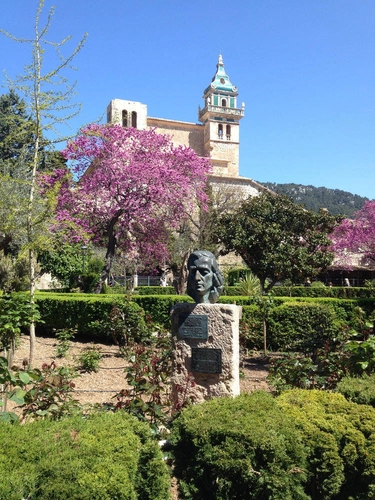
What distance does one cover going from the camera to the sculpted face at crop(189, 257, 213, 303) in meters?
4.55

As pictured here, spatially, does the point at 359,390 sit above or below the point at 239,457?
above

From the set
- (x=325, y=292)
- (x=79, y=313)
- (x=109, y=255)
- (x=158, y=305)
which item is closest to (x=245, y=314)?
(x=158, y=305)

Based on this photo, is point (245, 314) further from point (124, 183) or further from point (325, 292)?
point (325, 292)

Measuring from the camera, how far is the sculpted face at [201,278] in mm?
4554

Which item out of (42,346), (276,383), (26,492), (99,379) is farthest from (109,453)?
(42,346)

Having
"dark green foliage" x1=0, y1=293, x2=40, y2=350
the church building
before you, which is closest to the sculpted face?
"dark green foliage" x1=0, y1=293, x2=40, y2=350

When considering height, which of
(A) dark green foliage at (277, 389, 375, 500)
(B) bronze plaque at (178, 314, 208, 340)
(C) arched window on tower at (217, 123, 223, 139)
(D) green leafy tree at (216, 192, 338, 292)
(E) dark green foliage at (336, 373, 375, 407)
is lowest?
(A) dark green foliage at (277, 389, 375, 500)

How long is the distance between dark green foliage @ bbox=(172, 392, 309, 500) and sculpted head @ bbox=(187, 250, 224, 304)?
178 centimetres

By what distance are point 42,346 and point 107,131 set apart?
7.14m

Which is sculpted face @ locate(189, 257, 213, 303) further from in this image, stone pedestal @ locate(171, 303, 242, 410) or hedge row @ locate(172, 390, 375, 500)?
hedge row @ locate(172, 390, 375, 500)

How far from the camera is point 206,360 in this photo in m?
4.41

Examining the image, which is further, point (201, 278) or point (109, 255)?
point (109, 255)

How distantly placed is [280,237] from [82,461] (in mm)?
14356

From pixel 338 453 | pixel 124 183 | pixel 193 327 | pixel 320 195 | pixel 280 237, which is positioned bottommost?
pixel 338 453
